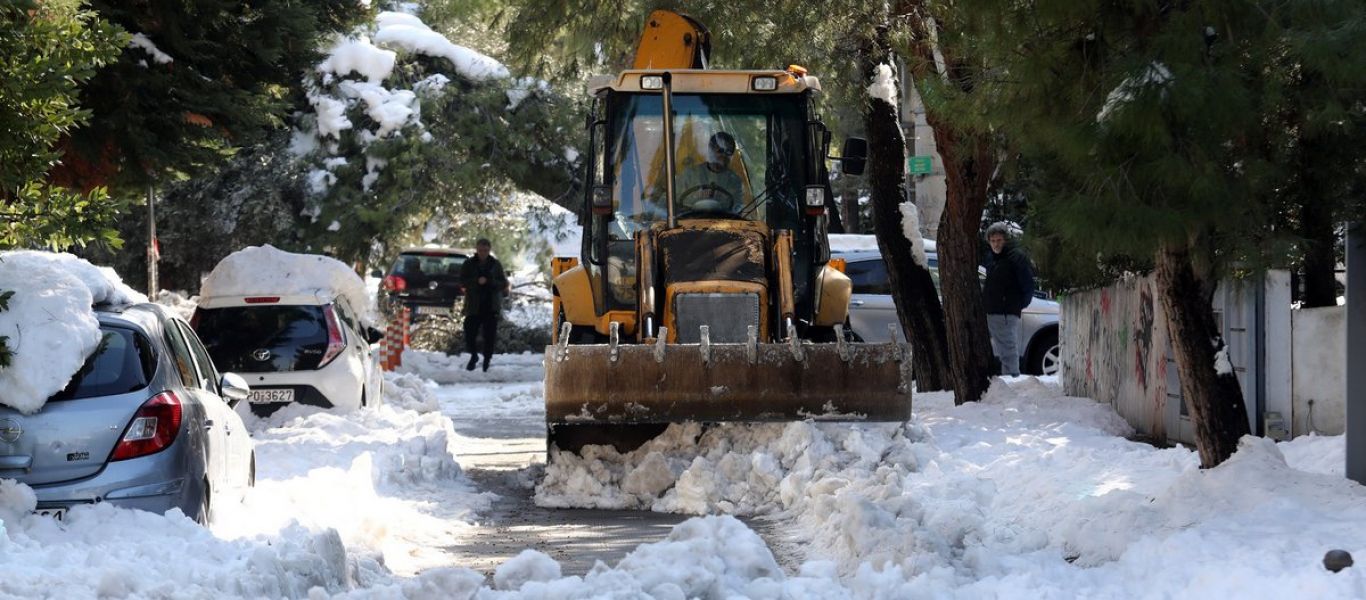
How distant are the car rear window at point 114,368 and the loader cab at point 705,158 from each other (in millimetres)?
5262

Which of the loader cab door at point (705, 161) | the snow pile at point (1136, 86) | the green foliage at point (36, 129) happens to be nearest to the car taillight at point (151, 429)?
the green foliage at point (36, 129)

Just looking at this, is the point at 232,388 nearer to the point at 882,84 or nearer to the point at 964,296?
the point at 964,296

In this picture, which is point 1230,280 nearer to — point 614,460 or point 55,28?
point 614,460

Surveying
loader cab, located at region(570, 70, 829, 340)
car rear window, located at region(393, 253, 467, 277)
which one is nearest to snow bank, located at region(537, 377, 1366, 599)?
loader cab, located at region(570, 70, 829, 340)

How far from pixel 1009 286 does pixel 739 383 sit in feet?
26.2

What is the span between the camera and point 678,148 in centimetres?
1384

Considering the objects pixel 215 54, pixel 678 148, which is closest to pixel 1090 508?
pixel 678 148

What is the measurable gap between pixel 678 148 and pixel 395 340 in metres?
14.3

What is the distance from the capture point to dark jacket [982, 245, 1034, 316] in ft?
63.4

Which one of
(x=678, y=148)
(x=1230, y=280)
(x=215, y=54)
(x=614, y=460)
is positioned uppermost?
(x=215, y=54)

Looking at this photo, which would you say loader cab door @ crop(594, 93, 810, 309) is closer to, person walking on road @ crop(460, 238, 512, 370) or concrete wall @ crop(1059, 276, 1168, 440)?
concrete wall @ crop(1059, 276, 1168, 440)

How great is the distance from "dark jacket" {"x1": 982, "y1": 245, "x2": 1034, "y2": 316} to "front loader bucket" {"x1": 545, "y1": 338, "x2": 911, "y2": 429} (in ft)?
24.5

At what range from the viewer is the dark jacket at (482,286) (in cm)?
2655

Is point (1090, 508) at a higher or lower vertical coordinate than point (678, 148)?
lower
